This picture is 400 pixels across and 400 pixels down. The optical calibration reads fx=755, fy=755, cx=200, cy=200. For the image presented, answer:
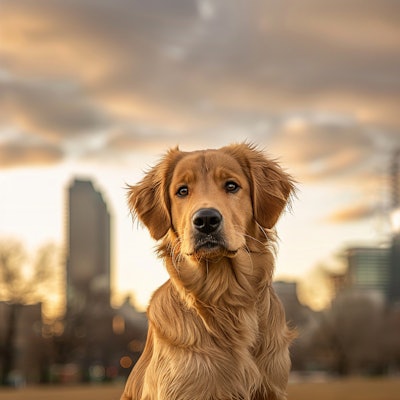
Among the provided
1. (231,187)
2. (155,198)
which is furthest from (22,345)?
(231,187)

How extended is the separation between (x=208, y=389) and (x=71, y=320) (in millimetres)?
53969

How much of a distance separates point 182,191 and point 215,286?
94cm

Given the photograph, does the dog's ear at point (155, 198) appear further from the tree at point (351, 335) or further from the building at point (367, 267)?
the building at point (367, 267)

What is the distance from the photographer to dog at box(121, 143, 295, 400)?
6578 mm

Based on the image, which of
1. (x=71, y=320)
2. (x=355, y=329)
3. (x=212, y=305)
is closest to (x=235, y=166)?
(x=212, y=305)

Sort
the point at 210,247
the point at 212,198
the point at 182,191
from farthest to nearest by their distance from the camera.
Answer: the point at 182,191 → the point at 212,198 → the point at 210,247

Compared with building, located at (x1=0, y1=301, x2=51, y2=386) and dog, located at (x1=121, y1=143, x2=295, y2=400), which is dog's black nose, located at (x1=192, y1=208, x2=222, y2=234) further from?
building, located at (x1=0, y1=301, x2=51, y2=386)

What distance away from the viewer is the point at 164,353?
6742 millimetres

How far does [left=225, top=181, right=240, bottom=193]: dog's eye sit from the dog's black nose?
50 centimetres

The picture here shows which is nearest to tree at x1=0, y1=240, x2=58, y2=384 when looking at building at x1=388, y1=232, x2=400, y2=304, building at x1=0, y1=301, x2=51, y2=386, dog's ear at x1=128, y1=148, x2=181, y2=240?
building at x1=0, y1=301, x2=51, y2=386

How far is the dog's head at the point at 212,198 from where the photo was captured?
6574 mm

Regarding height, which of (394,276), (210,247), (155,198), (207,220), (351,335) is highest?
(155,198)

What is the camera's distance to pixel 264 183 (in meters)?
7.20

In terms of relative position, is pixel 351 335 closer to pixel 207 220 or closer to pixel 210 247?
pixel 210 247
